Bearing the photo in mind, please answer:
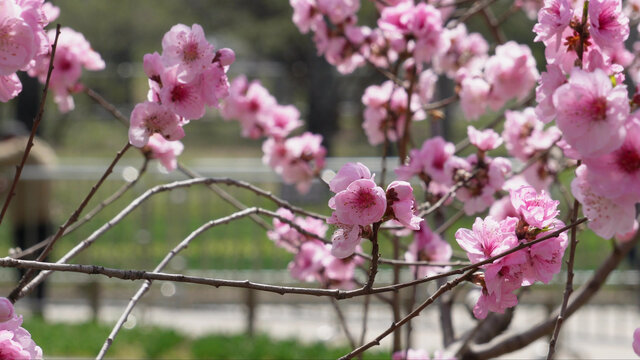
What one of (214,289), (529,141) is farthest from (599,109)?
(214,289)

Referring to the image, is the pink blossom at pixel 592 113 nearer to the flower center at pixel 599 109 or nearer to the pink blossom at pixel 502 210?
the flower center at pixel 599 109

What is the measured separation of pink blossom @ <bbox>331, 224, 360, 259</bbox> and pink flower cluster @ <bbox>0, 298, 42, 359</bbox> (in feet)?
1.54

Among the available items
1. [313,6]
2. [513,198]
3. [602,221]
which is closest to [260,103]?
[313,6]

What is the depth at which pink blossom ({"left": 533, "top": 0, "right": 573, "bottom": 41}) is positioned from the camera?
4.53 ft

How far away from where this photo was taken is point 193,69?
5.14 ft

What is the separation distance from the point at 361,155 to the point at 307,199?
4052 mm

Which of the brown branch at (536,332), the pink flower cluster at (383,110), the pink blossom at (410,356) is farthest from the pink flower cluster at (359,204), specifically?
the pink flower cluster at (383,110)

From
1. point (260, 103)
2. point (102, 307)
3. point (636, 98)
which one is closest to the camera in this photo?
point (636, 98)

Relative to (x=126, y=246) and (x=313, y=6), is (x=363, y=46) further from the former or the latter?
(x=126, y=246)

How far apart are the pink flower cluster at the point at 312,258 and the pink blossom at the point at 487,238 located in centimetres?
107

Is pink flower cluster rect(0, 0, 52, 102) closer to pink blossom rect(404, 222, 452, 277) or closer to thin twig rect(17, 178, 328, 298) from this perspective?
thin twig rect(17, 178, 328, 298)

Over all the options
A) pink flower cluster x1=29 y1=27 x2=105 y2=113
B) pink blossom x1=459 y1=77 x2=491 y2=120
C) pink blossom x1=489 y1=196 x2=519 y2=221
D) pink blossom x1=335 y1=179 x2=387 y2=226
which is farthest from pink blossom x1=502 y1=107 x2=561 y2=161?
pink blossom x1=335 y1=179 x2=387 y2=226

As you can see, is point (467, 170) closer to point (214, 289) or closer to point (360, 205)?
point (360, 205)

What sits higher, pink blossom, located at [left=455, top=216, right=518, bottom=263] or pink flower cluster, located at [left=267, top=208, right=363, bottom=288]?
pink flower cluster, located at [left=267, top=208, right=363, bottom=288]
